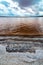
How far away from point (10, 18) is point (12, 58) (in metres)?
0.52

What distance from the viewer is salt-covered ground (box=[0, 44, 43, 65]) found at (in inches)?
57.1

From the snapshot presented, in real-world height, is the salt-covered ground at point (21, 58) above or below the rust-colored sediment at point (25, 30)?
below

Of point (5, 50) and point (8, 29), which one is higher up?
point (8, 29)

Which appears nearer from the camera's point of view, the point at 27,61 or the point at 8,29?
the point at 27,61

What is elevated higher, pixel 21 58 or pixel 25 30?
pixel 25 30

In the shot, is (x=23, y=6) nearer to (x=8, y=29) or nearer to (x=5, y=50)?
(x=8, y=29)

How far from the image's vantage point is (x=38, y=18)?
1.54 meters

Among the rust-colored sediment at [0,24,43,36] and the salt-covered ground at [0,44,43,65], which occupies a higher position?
the rust-colored sediment at [0,24,43,36]

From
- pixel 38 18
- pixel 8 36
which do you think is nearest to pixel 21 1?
pixel 38 18

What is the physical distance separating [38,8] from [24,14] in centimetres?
20

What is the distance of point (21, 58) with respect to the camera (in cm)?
147

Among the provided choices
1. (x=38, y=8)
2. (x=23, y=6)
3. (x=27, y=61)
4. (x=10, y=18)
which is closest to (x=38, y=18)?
(x=38, y=8)

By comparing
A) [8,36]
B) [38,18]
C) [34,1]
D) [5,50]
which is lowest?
[5,50]

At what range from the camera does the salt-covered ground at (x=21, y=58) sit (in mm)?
1450
